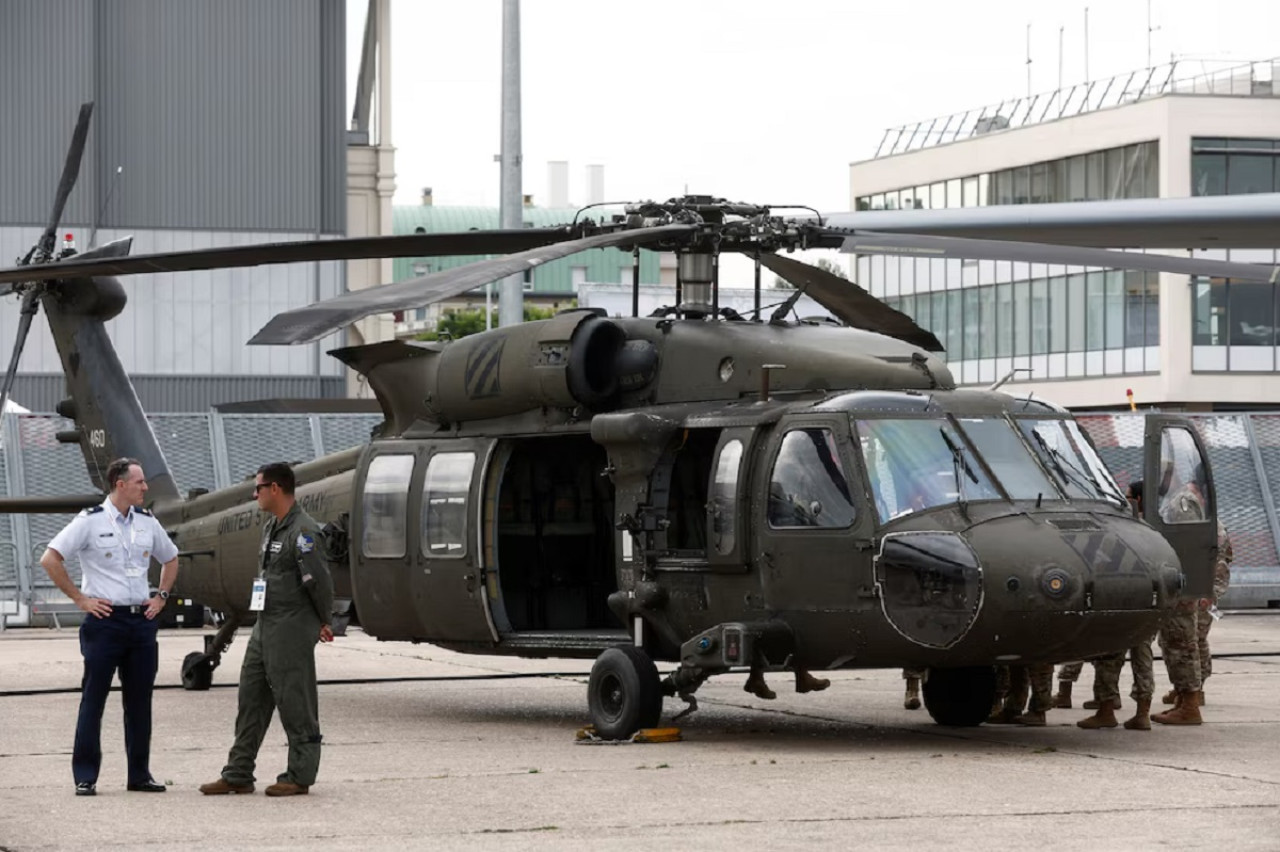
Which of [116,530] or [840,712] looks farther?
[840,712]

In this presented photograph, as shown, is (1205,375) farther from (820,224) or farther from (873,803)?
(873,803)

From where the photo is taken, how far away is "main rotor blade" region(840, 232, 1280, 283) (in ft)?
42.4

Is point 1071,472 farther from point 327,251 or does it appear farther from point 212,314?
point 212,314

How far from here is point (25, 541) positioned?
81.6 feet

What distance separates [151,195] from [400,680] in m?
32.7

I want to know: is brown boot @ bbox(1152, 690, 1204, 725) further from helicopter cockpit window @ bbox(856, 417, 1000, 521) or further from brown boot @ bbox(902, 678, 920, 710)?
helicopter cockpit window @ bbox(856, 417, 1000, 521)

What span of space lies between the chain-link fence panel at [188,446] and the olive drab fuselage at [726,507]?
11.2m

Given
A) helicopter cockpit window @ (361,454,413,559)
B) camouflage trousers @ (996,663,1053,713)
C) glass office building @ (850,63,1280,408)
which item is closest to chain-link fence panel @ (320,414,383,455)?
helicopter cockpit window @ (361,454,413,559)

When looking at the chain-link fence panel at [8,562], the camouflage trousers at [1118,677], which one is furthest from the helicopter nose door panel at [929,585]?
the chain-link fence panel at [8,562]

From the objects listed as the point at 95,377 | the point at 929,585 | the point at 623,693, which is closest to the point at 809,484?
the point at 929,585

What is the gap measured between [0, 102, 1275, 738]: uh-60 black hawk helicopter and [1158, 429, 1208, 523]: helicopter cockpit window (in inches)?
1.0

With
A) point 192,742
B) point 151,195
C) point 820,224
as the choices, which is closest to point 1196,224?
point 820,224

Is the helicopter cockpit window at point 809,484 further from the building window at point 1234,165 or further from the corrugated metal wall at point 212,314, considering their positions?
the building window at point 1234,165

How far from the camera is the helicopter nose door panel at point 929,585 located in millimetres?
11258
